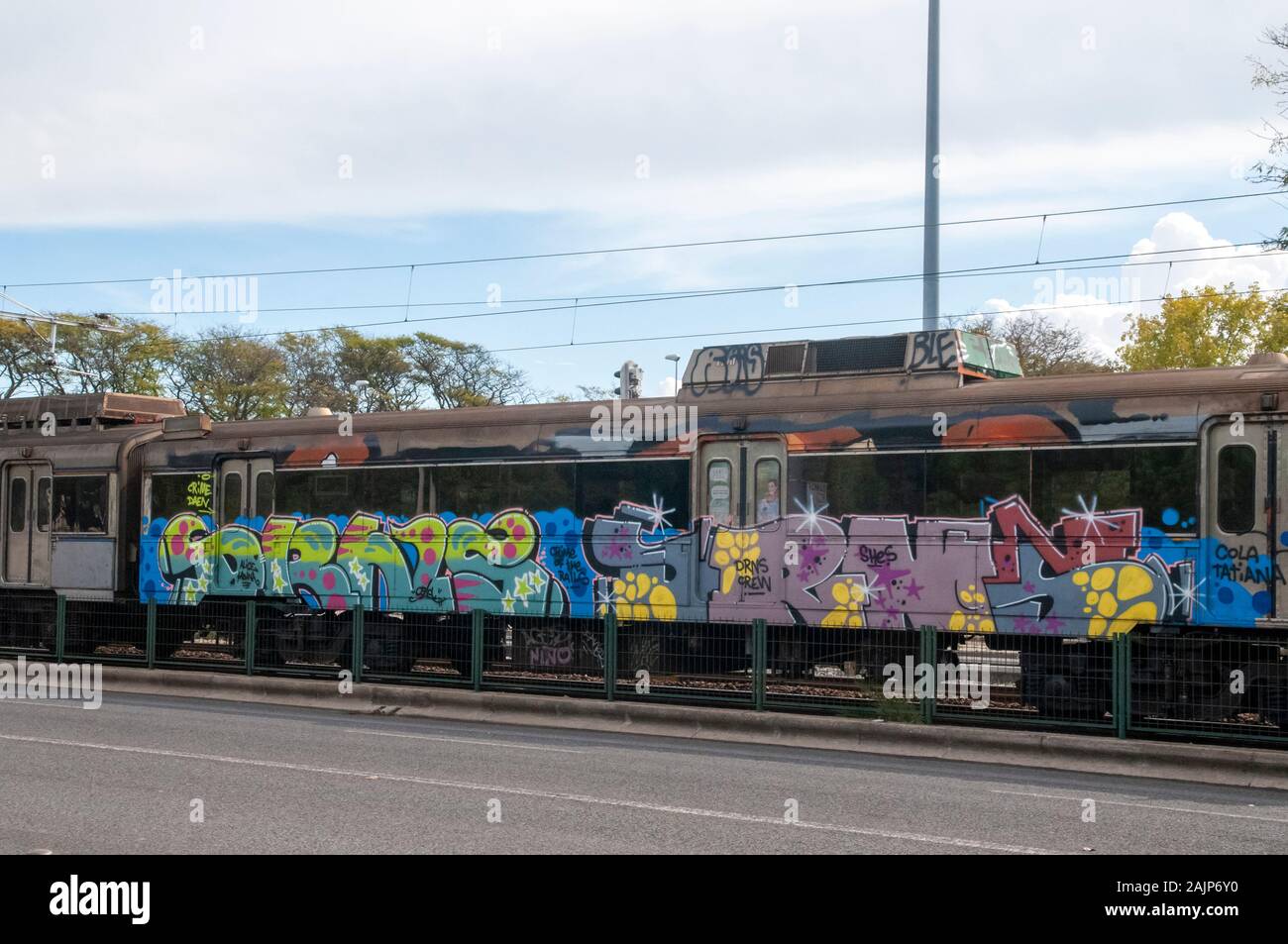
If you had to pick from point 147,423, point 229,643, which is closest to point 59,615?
point 229,643

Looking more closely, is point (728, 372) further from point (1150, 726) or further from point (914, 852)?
point (914, 852)


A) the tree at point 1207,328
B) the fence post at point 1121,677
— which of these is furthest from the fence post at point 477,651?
the tree at point 1207,328

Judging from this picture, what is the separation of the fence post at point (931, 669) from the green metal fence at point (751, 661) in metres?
0.02

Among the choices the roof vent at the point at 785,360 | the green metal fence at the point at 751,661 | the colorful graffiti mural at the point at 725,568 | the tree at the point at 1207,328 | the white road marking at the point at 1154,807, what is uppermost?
the tree at the point at 1207,328

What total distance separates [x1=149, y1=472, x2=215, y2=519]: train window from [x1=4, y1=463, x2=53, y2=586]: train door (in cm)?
212

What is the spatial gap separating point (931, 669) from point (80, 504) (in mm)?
14318

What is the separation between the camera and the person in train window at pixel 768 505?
16938 mm

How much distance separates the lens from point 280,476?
2080 centimetres

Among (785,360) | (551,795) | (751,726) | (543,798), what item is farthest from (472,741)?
(785,360)

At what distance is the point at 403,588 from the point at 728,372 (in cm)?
529

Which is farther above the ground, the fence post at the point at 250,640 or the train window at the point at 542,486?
the train window at the point at 542,486

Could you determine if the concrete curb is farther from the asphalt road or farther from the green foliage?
the green foliage

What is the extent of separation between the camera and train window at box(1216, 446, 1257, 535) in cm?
1423

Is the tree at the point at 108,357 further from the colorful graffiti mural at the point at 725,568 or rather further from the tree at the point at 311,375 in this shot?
the colorful graffiti mural at the point at 725,568
